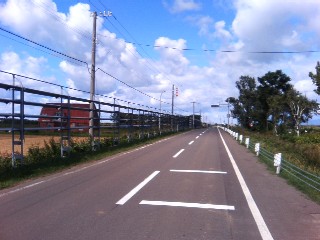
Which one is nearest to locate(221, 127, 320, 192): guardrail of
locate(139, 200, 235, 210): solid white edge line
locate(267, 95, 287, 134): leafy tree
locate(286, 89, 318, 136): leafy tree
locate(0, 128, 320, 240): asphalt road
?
locate(0, 128, 320, 240): asphalt road

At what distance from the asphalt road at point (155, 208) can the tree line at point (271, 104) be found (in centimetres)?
5005

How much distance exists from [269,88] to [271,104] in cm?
1327

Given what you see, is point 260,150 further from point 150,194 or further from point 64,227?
point 64,227

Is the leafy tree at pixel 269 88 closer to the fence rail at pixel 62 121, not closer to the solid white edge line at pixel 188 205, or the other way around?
the fence rail at pixel 62 121

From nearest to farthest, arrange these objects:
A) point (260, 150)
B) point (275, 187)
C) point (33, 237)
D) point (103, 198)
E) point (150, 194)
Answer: point (33, 237)
point (103, 198)
point (150, 194)
point (275, 187)
point (260, 150)

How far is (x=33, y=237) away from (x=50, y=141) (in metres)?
11.4

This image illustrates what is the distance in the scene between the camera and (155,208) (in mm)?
8195

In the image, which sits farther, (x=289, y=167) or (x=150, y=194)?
(x=289, y=167)

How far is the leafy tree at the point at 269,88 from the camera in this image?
82.6m

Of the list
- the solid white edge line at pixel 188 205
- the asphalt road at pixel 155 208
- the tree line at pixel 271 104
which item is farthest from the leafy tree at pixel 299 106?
the solid white edge line at pixel 188 205

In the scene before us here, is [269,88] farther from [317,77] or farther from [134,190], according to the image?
[134,190]

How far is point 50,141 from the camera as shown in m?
17.1

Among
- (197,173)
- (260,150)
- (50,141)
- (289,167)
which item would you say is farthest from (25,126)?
(260,150)

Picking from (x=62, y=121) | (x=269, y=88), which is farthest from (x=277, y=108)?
(x=62, y=121)
